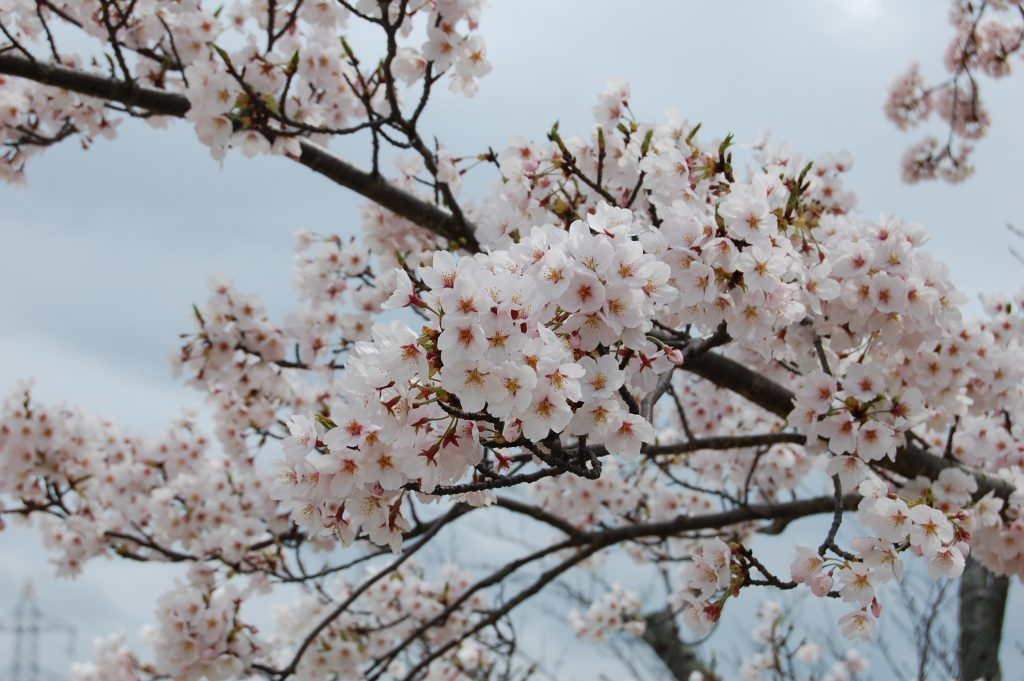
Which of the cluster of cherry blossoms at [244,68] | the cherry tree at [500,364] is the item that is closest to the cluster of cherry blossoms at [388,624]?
the cherry tree at [500,364]

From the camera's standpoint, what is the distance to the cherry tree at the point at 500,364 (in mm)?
1424

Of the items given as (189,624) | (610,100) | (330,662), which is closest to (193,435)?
(330,662)

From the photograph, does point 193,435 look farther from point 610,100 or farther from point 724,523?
point 610,100

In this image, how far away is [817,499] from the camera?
3752mm

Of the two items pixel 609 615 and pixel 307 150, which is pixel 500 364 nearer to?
pixel 307 150

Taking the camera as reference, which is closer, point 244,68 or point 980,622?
point 244,68

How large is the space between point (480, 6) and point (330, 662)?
10.8ft

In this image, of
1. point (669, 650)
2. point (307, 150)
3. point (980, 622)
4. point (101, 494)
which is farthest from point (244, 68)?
point (669, 650)

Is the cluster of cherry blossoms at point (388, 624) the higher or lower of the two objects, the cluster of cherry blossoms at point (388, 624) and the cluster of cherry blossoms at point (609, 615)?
the lower

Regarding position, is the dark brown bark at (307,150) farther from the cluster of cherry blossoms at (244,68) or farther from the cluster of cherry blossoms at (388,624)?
the cluster of cherry blossoms at (388,624)

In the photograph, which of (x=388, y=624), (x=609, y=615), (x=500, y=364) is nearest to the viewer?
(x=500, y=364)

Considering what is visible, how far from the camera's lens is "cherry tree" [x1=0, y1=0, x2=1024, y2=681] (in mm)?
1424

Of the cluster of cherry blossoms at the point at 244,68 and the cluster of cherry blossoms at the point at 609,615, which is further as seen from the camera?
the cluster of cherry blossoms at the point at 609,615

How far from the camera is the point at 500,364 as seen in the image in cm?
127
